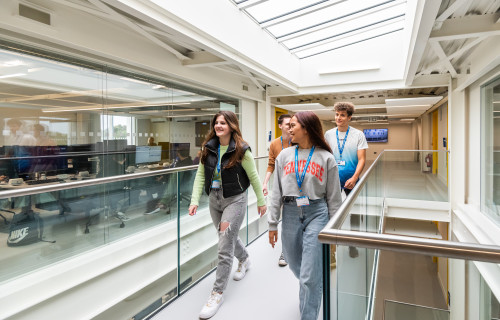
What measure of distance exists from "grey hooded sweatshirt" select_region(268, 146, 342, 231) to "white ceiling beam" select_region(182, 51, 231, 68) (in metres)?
4.18

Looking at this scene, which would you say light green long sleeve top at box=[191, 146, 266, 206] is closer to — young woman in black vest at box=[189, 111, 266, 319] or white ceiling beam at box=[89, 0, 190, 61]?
young woman in black vest at box=[189, 111, 266, 319]

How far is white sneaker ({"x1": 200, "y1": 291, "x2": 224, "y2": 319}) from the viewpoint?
2.47 meters

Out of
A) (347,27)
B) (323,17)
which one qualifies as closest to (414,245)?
(323,17)

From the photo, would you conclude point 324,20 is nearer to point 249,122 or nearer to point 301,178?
point 249,122

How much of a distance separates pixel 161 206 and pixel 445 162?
799cm

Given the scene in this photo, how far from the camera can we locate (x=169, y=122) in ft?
20.1

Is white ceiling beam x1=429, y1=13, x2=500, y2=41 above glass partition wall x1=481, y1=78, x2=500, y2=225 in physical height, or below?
above

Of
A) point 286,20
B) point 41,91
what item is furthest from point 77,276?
point 286,20

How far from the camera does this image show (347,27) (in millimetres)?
7516

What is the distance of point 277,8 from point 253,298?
5534 millimetres

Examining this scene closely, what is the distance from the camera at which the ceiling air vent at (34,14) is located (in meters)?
3.47

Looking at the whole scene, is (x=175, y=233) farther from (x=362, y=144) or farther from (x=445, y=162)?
(x=445, y=162)

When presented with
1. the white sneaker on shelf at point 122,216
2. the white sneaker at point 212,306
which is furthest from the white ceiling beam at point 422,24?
the white sneaker on shelf at point 122,216

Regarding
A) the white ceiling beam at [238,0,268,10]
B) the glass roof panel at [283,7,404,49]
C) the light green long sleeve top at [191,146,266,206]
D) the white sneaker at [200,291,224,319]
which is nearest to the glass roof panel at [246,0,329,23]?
the white ceiling beam at [238,0,268,10]
